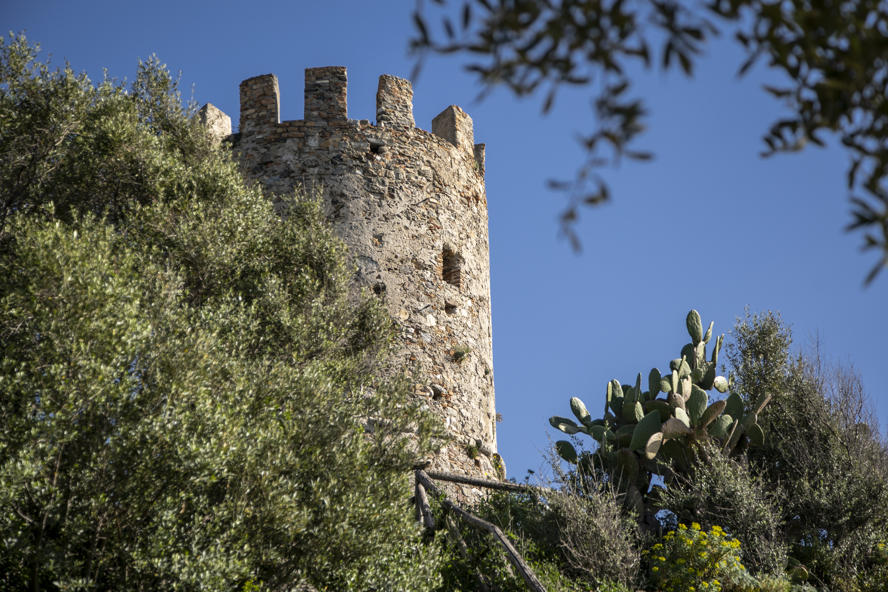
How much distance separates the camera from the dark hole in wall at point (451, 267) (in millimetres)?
13383

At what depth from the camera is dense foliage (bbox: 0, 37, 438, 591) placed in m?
7.36

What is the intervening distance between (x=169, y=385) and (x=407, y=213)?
19.3 feet

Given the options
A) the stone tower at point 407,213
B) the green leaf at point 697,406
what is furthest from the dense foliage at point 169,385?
the green leaf at point 697,406

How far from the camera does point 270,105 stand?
44.8ft

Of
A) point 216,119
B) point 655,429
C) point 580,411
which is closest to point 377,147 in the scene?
point 216,119

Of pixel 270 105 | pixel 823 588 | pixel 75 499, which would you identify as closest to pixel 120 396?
pixel 75 499

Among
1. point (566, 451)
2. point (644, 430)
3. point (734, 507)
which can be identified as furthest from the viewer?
point (566, 451)

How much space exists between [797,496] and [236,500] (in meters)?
7.51

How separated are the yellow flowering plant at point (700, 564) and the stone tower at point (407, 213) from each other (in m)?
3.03

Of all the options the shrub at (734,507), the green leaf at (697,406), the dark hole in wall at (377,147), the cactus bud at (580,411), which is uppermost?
the dark hole in wall at (377,147)

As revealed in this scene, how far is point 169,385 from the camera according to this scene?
784 centimetres

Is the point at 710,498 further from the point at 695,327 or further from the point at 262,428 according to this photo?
the point at 262,428

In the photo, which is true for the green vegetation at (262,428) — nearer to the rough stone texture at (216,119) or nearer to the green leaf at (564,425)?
the green leaf at (564,425)

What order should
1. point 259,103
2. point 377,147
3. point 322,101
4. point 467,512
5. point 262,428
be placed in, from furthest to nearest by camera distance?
1. point 259,103
2. point 322,101
3. point 377,147
4. point 467,512
5. point 262,428
